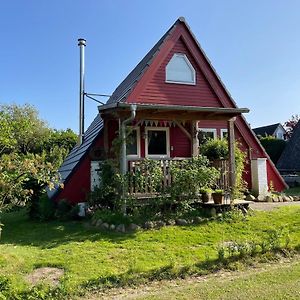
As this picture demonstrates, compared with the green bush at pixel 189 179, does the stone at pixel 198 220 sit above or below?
below

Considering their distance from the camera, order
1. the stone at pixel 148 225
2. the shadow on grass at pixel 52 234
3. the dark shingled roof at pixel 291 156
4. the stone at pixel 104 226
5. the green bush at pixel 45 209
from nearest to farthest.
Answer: the shadow on grass at pixel 52 234 < the stone at pixel 148 225 < the stone at pixel 104 226 < the green bush at pixel 45 209 < the dark shingled roof at pixel 291 156

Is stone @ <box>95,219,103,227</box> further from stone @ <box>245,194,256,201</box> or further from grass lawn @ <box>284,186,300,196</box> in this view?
grass lawn @ <box>284,186,300,196</box>

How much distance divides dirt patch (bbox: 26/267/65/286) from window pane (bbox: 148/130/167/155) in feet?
28.5

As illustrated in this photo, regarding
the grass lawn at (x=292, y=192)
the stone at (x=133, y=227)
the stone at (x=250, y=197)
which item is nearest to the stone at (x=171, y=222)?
the stone at (x=133, y=227)

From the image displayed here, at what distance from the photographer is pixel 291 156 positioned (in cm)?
2898

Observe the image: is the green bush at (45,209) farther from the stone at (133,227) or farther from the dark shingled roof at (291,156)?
the dark shingled roof at (291,156)

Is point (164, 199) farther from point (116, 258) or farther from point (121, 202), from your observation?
point (116, 258)

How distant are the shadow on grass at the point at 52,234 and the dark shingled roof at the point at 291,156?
2124cm

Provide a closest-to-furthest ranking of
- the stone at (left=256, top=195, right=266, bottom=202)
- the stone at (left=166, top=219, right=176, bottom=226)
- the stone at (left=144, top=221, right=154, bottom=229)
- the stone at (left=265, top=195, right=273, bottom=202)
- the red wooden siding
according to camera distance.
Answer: the stone at (left=144, top=221, right=154, bottom=229) → the stone at (left=166, top=219, right=176, bottom=226) → the red wooden siding → the stone at (left=265, top=195, right=273, bottom=202) → the stone at (left=256, top=195, right=266, bottom=202)

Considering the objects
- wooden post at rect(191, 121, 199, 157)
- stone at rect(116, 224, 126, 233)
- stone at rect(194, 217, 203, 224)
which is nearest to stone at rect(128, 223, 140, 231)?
stone at rect(116, 224, 126, 233)

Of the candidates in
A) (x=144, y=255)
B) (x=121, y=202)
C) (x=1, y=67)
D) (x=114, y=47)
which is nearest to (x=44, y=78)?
(x=1, y=67)

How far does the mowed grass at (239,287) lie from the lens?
5.69 meters

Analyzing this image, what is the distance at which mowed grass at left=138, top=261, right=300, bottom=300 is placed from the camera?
18.7ft

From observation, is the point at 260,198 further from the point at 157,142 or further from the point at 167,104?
the point at 167,104
